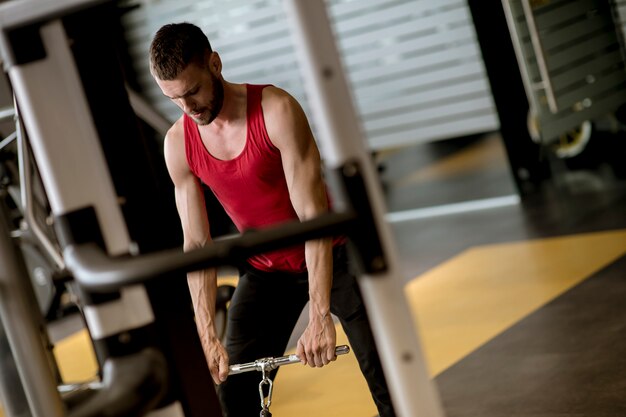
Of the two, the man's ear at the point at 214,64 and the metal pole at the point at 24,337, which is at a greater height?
the man's ear at the point at 214,64

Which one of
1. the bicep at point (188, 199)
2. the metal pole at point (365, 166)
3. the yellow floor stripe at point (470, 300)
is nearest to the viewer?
the metal pole at point (365, 166)

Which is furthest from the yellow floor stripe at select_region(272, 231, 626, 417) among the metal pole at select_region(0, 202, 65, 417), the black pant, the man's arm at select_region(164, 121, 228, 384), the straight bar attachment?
the metal pole at select_region(0, 202, 65, 417)

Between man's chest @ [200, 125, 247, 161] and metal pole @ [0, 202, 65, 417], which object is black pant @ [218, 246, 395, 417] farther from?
metal pole @ [0, 202, 65, 417]

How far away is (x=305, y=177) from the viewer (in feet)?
9.39

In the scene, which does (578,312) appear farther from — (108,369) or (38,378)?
(108,369)

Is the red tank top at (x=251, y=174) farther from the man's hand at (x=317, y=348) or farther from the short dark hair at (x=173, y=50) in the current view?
the man's hand at (x=317, y=348)

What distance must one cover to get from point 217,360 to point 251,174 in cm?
57

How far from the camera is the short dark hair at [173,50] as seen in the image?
2.70m

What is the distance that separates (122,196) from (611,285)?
3.86 metres

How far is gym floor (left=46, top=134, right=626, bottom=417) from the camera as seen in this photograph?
159 inches

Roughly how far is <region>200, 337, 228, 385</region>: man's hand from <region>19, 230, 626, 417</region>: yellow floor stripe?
1.46 m

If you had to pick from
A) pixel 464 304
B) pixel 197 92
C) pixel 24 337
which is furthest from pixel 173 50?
pixel 464 304

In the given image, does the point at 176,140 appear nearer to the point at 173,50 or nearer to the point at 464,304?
the point at 173,50

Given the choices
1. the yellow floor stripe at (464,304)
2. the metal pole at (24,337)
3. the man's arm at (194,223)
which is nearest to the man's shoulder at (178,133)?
the man's arm at (194,223)
